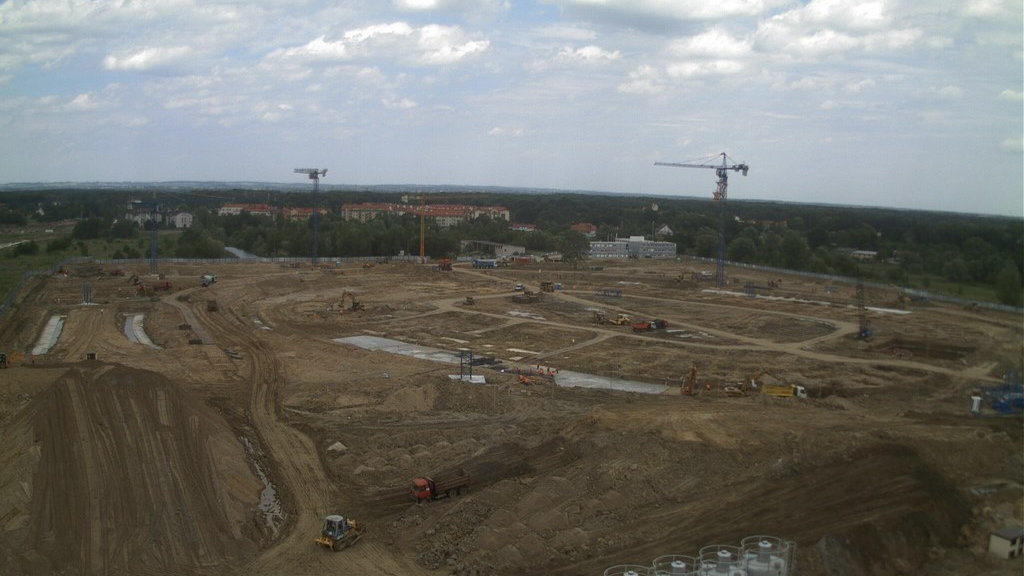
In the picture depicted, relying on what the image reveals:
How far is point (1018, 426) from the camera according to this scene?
70.5ft

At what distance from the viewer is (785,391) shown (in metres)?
27.9

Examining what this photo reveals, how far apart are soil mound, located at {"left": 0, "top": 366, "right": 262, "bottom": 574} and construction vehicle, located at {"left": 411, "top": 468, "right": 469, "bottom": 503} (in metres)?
3.86

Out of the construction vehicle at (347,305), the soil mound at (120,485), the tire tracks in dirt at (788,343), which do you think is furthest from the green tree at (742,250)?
the soil mound at (120,485)

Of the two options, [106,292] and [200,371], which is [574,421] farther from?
[106,292]

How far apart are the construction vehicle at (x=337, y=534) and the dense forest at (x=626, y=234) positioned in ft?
67.1

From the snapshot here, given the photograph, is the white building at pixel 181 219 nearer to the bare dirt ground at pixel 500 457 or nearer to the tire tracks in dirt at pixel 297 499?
the bare dirt ground at pixel 500 457

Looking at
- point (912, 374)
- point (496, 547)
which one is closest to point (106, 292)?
point (496, 547)

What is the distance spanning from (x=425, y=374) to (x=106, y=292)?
33431mm

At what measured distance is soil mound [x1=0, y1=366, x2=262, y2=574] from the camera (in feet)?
48.7

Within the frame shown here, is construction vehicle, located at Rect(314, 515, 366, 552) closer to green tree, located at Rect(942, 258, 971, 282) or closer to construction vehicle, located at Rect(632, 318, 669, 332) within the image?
green tree, located at Rect(942, 258, 971, 282)

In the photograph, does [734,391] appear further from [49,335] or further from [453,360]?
[49,335]

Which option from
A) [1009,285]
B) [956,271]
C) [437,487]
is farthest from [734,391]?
[437,487]

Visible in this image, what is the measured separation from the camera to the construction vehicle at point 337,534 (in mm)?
15812

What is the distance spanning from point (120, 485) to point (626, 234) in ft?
358
